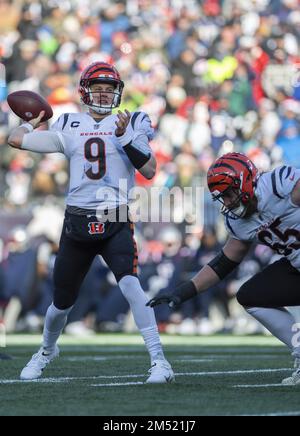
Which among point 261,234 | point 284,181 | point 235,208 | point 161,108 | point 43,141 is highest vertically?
point 161,108

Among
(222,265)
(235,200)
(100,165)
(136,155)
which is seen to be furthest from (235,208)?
(100,165)

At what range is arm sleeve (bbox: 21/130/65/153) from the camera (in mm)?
5695

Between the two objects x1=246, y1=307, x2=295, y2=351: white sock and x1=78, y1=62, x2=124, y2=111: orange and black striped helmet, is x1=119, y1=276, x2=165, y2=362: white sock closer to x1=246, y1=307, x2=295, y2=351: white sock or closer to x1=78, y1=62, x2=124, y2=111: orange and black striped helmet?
x1=246, y1=307, x2=295, y2=351: white sock

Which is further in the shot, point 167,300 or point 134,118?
point 134,118

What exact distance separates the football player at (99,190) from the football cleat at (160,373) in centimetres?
1

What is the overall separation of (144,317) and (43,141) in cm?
114

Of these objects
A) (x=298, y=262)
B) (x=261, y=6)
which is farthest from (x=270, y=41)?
(x=298, y=262)

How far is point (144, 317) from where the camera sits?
5.48 meters

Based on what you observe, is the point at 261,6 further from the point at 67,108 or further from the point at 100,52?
the point at 67,108

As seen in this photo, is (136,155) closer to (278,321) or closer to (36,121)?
(36,121)

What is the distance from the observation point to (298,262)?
524 cm

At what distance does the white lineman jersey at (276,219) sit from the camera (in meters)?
5.05

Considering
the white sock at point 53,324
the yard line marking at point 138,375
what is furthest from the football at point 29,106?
the yard line marking at point 138,375
